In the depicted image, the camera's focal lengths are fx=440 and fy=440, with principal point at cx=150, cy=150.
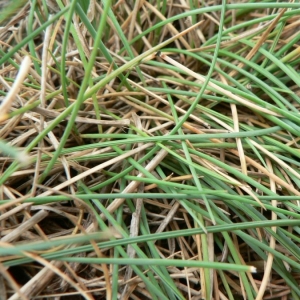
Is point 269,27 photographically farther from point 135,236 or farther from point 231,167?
point 135,236

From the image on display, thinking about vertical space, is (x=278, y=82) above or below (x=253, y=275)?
above

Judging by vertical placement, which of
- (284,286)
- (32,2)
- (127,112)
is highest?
(32,2)

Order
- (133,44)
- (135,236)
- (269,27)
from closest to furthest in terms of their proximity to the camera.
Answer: (135,236) → (269,27) → (133,44)

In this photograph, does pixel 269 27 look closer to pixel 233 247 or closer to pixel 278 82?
pixel 278 82

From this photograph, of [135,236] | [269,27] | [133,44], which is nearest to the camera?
[135,236]

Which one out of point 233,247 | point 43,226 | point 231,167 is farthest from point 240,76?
point 43,226

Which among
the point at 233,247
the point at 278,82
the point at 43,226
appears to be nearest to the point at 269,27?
the point at 278,82

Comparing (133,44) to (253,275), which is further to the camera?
(133,44)
